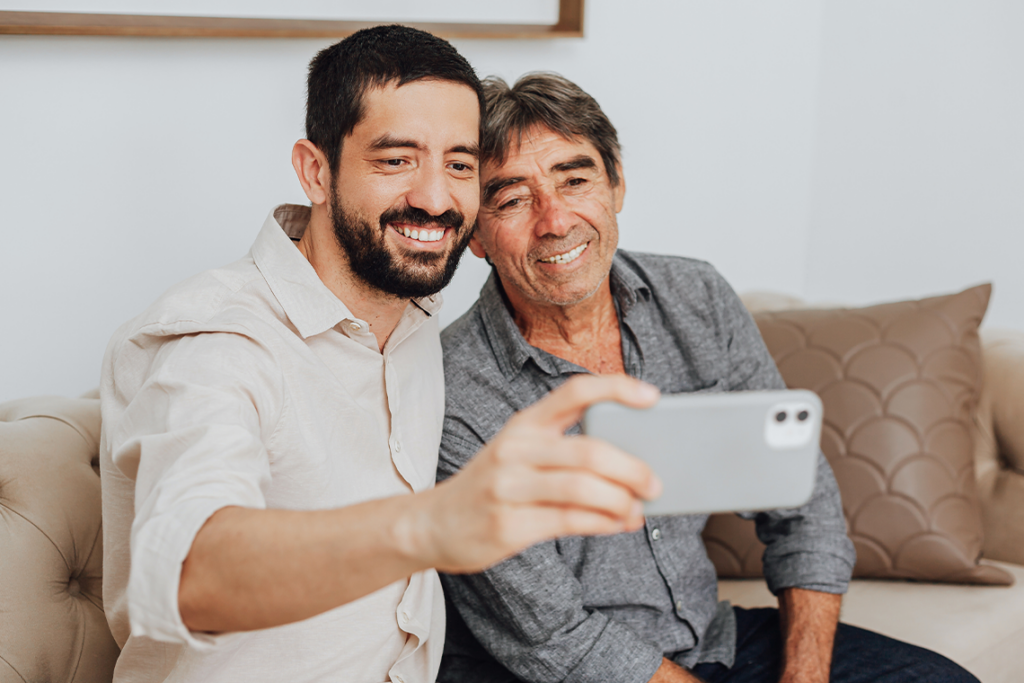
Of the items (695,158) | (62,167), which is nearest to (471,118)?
(62,167)

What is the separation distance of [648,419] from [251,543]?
0.32 m

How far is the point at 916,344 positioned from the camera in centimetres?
166

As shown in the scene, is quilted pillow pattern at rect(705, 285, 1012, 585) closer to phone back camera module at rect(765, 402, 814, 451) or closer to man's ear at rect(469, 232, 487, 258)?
man's ear at rect(469, 232, 487, 258)

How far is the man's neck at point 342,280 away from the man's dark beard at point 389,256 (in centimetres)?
1

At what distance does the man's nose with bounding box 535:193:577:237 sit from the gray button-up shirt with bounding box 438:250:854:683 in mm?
146

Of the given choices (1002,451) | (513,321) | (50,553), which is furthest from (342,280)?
(1002,451)

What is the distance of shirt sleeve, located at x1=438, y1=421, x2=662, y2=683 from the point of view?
1.19m

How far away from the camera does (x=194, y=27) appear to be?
54.3 inches

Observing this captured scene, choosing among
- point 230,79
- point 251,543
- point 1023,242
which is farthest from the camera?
point 1023,242

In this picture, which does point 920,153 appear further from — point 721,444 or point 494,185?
point 721,444

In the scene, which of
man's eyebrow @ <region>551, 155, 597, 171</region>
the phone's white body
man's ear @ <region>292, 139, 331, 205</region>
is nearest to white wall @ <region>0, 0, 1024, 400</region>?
man's ear @ <region>292, 139, 331, 205</region>

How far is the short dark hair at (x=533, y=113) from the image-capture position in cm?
135

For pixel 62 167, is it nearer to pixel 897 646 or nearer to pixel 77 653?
pixel 77 653

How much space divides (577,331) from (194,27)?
0.81m
